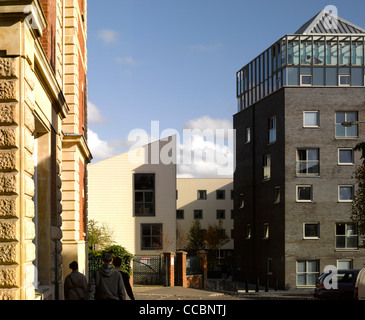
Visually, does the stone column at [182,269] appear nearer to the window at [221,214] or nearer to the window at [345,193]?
the window at [345,193]

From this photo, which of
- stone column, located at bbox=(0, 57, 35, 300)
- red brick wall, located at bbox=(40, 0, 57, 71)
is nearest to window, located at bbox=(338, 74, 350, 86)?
red brick wall, located at bbox=(40, 0, 57, 71)

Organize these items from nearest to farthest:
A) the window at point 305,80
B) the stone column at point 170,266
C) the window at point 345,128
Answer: the stone column at point 170,266
the window at point 345,128
the window at point 305,80

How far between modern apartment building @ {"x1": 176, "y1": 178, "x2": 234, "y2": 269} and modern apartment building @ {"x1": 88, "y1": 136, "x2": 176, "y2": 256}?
2631 centimetres

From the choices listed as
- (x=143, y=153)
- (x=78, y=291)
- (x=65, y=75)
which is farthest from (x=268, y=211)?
(x=78, y=291)

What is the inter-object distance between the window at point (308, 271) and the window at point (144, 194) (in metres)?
15.6

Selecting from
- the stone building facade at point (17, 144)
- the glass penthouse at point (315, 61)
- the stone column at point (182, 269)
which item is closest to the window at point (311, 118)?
the glass penthouse at point (315, 61)

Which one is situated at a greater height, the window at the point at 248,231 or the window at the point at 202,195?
the window at the point at 202,195

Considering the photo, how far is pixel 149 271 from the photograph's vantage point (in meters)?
40.0

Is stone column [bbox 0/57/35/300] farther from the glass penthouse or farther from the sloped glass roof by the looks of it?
the sloped glass roof

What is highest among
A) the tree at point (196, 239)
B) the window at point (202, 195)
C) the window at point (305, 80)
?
the window at point (305, 80)

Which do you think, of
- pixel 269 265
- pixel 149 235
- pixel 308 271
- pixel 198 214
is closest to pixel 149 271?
pixel 269 265

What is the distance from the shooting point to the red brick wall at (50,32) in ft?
42.5

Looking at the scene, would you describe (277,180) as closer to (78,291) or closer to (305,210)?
(305,210)
